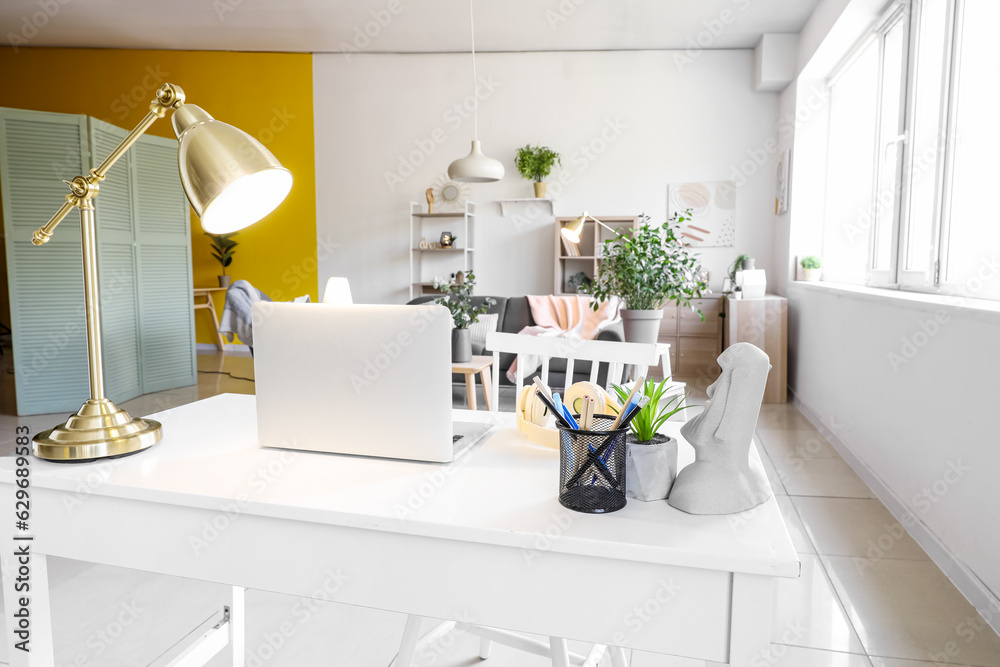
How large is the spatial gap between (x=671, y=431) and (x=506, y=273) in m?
5.65

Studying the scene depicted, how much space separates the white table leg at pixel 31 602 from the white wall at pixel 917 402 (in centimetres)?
228

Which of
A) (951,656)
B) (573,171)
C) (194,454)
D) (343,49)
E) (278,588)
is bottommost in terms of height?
(951,656)

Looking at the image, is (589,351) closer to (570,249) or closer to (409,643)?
(409,643)

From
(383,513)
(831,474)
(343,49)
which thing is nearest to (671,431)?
(383,513)

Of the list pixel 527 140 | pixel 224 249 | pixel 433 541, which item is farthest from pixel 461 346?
pixel 224 249

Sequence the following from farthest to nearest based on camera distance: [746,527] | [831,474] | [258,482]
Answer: [831,474] → [258,482] → [746,527]

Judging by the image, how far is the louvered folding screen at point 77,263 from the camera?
179 inches

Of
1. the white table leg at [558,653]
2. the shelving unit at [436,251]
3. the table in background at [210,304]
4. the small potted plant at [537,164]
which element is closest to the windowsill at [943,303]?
the white table leg at [558,653]

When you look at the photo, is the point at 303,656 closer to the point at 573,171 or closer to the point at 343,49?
the point at 573,171

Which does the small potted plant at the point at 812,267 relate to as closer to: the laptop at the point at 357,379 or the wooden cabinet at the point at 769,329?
the wooden cabinet at the point at 769,329

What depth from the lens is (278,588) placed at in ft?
2.83

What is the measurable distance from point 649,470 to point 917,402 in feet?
7.28

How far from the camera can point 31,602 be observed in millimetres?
1001

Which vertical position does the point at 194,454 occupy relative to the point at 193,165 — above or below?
below
